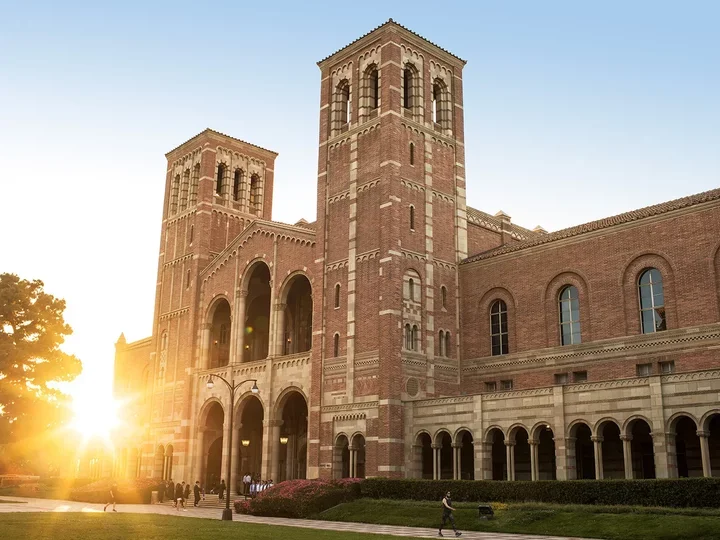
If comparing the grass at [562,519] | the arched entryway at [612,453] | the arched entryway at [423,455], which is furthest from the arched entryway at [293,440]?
the arched entryway at [612,453]

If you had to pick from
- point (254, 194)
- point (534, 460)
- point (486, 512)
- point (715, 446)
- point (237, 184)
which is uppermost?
point (237, 184)

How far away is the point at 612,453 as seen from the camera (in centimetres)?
3656

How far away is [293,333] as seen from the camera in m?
52.4

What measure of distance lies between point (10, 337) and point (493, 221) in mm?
30740

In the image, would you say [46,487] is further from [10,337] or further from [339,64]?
[339,64]

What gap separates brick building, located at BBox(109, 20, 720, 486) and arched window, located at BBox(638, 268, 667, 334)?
93mm

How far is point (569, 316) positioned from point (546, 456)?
7.05 metres

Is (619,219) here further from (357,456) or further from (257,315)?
(257,315)

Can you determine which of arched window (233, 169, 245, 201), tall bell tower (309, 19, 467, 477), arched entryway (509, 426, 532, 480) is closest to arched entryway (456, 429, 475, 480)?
arched entryway (509, 426, 532, 480)

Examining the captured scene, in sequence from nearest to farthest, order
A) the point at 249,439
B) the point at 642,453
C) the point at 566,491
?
the point at 566,491, the point at 642,453, the point at 249,439

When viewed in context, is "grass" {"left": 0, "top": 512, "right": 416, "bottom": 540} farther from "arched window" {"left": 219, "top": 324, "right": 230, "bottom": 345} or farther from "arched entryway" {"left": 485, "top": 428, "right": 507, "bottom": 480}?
"arched window" {"left": 219, "top": 324, "right": 230, "bottom": 345}

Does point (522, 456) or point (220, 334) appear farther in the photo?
point (220, 334)

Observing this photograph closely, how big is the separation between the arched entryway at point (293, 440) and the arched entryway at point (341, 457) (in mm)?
7683

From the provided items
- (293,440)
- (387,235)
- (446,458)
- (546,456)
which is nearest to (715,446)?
(546,456)
